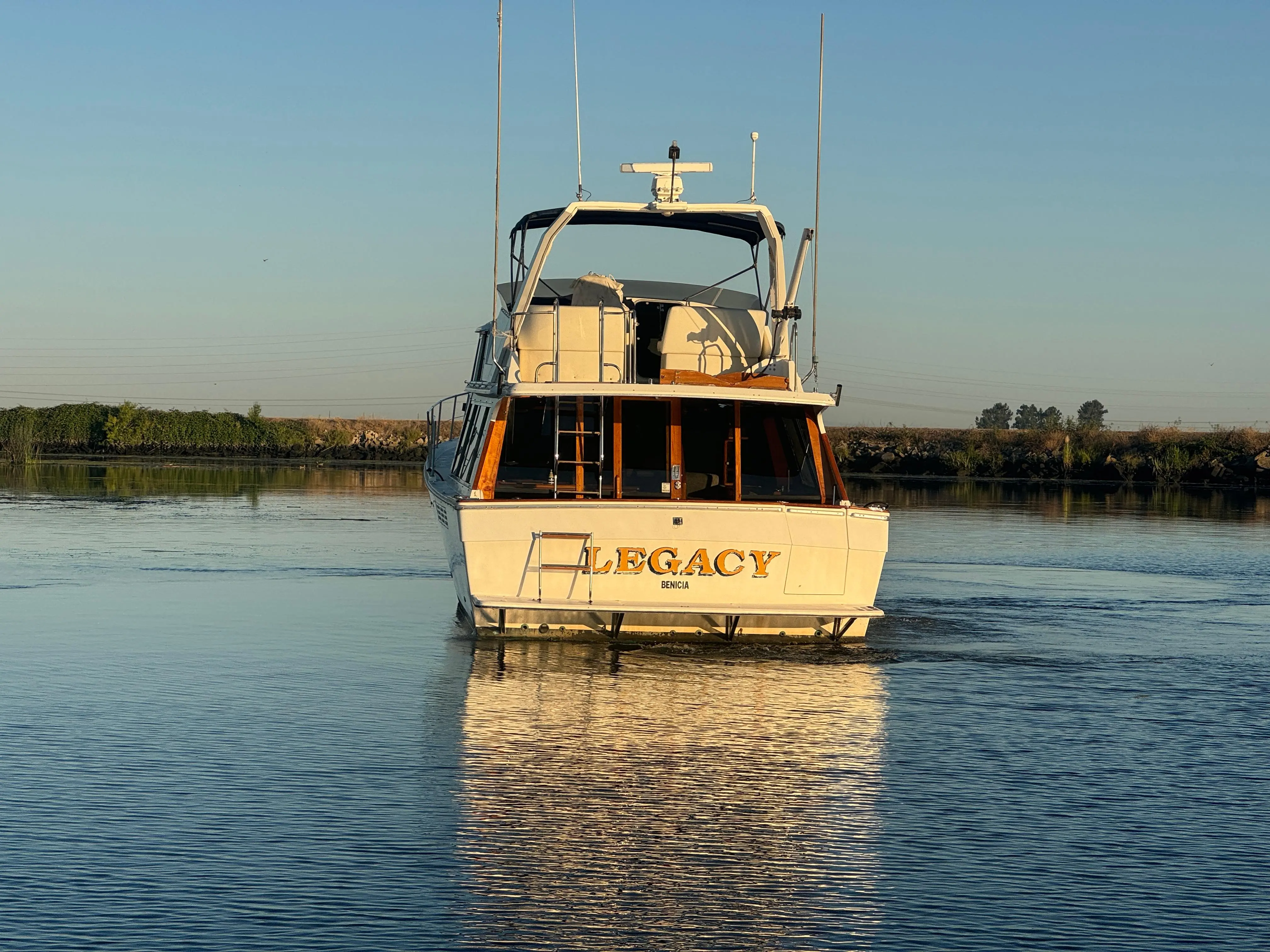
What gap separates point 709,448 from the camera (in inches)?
→ 575

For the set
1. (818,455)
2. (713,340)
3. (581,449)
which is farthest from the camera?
(713,340)

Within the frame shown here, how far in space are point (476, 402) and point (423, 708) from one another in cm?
702

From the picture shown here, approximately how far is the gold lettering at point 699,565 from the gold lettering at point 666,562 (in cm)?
7

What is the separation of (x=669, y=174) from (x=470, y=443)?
3.91m

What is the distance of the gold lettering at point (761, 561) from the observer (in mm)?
13133

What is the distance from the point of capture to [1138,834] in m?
7.57

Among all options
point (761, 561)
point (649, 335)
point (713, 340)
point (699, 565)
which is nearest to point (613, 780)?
point (699, 565)

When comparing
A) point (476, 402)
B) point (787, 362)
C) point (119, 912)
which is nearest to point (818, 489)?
point (787, 362)

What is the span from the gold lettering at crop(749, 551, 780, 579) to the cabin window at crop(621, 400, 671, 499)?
137 centimetres

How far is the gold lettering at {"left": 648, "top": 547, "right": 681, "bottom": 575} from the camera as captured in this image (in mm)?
13102

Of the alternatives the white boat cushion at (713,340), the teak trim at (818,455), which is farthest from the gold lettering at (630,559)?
the white boat cushion at (713,340)

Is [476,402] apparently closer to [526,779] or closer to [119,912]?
[526,779]

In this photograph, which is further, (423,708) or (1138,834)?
(423,708)

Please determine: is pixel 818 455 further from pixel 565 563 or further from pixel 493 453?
pixel 493 453
